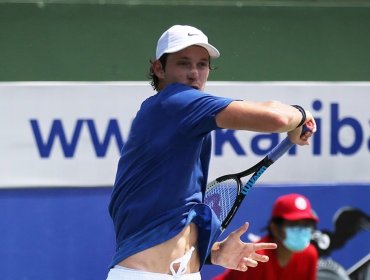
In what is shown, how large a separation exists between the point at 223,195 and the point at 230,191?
0.13ft

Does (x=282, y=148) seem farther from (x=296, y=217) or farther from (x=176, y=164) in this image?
(x=296, y=217)

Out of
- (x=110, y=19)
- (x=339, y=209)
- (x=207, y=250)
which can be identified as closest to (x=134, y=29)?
(x=110, y=19)

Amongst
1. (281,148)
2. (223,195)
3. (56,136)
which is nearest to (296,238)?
(223,195)

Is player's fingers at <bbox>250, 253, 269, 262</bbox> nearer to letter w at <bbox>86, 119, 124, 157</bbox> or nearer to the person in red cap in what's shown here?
the person in red cap

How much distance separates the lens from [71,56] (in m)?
5.54

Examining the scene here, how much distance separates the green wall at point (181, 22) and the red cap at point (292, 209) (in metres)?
1.18

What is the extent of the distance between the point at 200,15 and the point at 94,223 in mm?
1530

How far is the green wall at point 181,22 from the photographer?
5.49 m

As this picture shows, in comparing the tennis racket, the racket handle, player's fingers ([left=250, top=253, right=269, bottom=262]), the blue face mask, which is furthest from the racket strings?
the blue face mask

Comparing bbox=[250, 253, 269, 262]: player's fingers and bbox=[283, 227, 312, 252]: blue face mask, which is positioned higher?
bbox=[250, 253, 269, 262]: player's fingers

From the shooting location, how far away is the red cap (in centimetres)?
467

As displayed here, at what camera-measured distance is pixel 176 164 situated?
300cm

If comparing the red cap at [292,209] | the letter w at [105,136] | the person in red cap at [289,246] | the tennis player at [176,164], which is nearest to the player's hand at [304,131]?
the tennis player at [176,164]

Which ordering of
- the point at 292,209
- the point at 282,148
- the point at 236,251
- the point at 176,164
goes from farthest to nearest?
1. the point at 292,209
2. the point at 282,148
3. the point at 236,251
4. the point at 176,164
